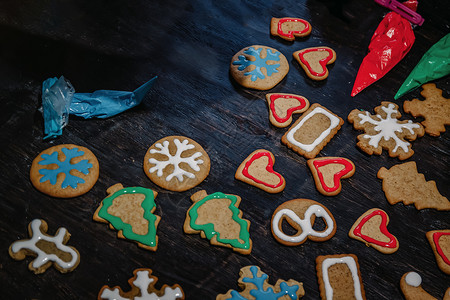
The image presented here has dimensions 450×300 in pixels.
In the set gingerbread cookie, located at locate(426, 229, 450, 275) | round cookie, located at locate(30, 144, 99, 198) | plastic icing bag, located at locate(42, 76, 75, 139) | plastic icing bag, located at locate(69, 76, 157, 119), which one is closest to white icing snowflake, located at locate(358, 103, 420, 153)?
gingerbread cookie, located at locate(426, 229, 450, 275)

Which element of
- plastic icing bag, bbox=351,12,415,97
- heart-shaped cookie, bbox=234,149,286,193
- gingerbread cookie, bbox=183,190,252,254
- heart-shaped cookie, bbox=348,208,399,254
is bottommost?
gingerbread cookie, bbox=183,190,252,254

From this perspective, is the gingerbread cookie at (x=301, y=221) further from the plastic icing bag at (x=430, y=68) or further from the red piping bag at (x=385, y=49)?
the plastic icing bag at (x=430, y=68)

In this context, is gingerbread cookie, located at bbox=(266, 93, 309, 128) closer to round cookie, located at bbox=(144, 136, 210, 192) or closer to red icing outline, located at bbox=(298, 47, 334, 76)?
red icing outline, located at bbox=(298, 47, 334, 76)

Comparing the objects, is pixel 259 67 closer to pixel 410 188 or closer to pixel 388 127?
pixel 388 127

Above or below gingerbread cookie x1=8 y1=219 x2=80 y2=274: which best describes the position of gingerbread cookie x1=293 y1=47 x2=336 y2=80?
above

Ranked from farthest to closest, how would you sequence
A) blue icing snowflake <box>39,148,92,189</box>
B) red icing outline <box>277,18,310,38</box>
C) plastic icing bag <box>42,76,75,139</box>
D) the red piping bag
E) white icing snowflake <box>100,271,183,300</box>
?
1. red icing outline <box>277,18,310,38</box>
2. the red piping bag
3. plastic icing bag <box>42,76,75,139</box>
4. blue icing snowflake <box>39,148,92,189</box>
5. white icing snowflake <box>100,271,183,300</box>

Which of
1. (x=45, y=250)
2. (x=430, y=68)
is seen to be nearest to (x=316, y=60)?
(x=430, y=68)
